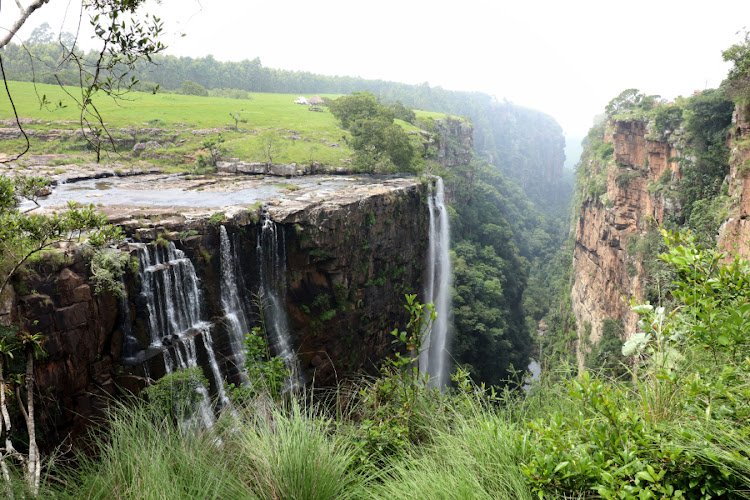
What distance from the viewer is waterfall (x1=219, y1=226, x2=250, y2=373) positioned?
1348 cm

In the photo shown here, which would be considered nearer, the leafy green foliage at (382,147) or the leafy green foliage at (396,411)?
the leafy green foliage at (396,411)

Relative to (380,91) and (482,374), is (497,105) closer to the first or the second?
(380,91)

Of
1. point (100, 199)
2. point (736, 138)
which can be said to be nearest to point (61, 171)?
point (100, 199)

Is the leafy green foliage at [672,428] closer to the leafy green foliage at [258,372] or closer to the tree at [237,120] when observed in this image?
the leafy green foliage at [258,372]

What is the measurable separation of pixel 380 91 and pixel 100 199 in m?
83.1

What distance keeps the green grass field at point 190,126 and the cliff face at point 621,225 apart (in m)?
19.2

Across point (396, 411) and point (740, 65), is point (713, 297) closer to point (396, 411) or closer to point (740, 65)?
point (396, 411)

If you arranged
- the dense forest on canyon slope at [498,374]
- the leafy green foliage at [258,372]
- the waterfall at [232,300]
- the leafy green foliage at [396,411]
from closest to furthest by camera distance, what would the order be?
the dense forest on canyon slope at [498,374] < the leafy green foliage at [396,411] < the leafy green foliage at [258,372] < the waterfall at [232,300]

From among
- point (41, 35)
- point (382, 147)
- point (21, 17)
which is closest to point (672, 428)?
point (21, 17)

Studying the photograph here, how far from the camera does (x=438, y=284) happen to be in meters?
27.3

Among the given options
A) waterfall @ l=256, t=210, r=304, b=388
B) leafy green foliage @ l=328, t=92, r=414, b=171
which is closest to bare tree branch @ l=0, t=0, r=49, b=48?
waterfall @ l=256, t=210, r=304, b=388

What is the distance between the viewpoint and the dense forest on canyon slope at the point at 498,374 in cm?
246

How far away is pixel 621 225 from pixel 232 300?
1072 inches

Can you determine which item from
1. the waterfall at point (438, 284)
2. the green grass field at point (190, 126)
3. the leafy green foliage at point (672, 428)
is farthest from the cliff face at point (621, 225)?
the leafy green foliage at point (672, 428)
